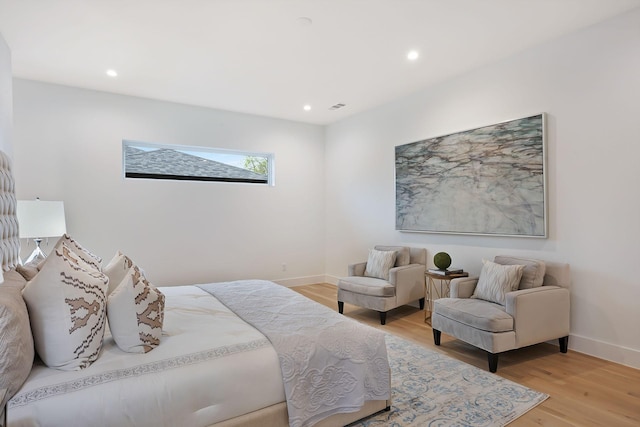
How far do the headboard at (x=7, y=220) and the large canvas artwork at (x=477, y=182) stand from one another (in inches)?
161

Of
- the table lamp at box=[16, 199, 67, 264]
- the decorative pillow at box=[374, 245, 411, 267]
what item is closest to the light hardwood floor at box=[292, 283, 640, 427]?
the decorative pillow at box=[374, 245, 411, 267]

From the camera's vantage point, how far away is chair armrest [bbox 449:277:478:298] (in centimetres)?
345

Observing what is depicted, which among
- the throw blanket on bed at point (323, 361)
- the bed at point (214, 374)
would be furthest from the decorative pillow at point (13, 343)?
the throw blanket on bed at point (323, 361)

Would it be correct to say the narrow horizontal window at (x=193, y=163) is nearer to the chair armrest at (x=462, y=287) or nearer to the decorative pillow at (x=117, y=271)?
the decorative pillow at (x=117, y=271)

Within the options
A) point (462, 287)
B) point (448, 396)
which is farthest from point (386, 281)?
point (448, 396)

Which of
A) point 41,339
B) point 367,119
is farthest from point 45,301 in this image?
point 367,119

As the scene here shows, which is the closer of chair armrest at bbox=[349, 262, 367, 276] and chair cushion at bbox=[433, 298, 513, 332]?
chair cushion at bbox=[433, 298, 513, 332]

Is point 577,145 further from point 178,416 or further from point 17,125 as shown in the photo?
point 17,125

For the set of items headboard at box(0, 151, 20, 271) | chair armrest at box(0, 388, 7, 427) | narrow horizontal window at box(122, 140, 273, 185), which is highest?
narrow horizontal window at box(122, 140, 273, 185)

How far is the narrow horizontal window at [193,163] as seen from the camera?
5.01 meters

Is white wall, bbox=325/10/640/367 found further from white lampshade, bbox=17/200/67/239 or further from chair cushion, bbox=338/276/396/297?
white lampshade, bbox=17/200/67/239

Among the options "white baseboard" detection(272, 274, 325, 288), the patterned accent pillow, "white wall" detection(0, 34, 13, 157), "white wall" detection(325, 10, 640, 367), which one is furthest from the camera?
"white baseboard" detection(272, 274, 325, 288)

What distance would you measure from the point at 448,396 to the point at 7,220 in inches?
134

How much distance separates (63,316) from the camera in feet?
5.33
